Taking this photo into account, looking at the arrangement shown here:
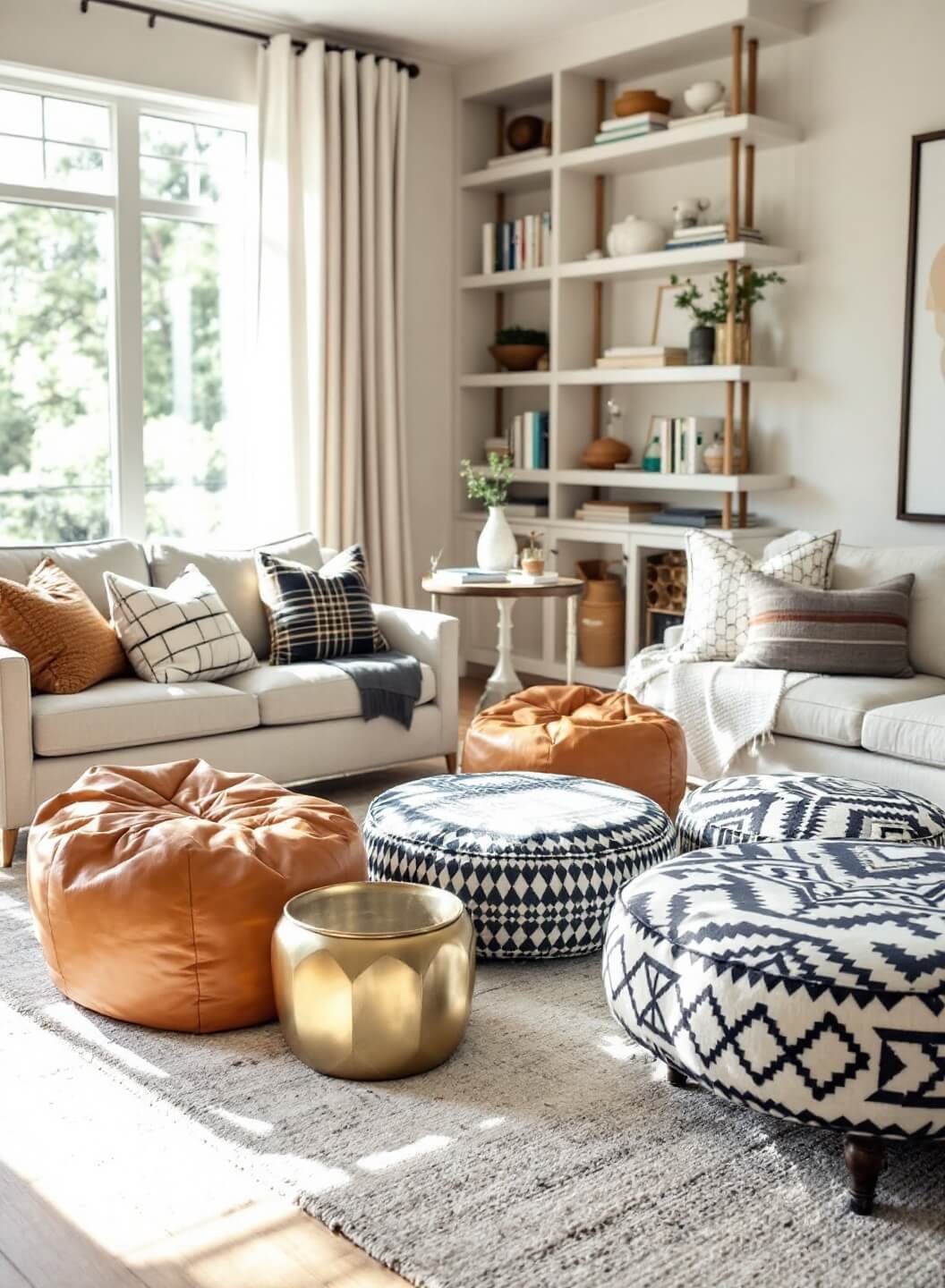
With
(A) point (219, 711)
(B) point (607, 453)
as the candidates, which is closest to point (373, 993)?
(A) point (219, 711)

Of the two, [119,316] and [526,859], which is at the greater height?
[119,316]

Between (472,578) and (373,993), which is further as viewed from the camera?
(472,578)

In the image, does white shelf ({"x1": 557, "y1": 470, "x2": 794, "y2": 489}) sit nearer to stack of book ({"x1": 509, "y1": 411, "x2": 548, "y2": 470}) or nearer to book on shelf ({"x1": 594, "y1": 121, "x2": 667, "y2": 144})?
stack of book ({"x1": 509, "y1": 411, "x2": 548, "y2": 470})

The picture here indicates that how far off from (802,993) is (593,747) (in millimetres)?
1610

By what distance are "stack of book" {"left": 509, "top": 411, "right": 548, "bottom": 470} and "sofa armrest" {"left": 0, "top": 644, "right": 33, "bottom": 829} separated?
3058 millimetres

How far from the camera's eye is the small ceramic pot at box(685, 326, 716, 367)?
5.35 metres

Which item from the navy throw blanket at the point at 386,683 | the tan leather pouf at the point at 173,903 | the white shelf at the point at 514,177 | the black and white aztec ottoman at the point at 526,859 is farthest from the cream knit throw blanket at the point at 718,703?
the white shelf at the point at 514,177

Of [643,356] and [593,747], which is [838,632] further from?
[643,356]

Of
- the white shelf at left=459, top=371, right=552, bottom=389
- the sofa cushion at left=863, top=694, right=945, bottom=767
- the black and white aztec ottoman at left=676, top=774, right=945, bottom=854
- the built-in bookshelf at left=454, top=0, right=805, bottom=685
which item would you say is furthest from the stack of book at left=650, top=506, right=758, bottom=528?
the black and white aztec ottoman at left=676, top=774, right=945, bottom=854

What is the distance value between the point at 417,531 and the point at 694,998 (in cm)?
448

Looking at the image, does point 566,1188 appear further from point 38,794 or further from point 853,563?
point 853,563

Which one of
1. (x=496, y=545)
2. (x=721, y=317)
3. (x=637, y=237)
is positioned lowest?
(x=496, y=545)

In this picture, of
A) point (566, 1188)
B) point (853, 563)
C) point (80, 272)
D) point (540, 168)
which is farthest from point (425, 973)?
point (540, 168)

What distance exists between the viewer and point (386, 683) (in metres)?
4.36
